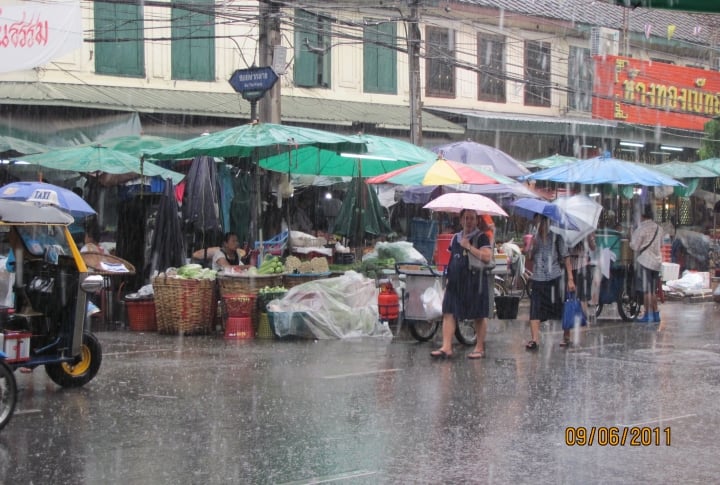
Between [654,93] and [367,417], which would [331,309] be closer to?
[367,417]

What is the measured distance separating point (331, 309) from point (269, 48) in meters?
5.12

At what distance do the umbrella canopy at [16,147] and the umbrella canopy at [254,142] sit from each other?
11.4ft

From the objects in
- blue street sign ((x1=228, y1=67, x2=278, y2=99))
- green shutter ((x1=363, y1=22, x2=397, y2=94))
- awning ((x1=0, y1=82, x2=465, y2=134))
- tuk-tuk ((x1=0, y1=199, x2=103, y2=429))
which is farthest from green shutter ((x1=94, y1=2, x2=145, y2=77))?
tuk-tuk ((x1=0, y1=199, x2=103, y2=429))

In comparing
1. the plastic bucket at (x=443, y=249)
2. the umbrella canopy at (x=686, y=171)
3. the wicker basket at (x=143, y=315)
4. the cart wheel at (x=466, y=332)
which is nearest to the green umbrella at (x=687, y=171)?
the umbrella canopy at (x=686, y=171)

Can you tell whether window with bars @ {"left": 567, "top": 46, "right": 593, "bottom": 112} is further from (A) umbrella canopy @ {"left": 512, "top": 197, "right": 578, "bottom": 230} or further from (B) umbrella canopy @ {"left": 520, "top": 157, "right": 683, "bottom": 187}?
(A) umbrella canopy @ {"left": 512, "top": 197, "right": 578, "bottom": 230}

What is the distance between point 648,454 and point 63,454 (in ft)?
13.5

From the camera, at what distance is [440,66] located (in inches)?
1073

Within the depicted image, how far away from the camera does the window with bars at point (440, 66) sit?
1057 inches

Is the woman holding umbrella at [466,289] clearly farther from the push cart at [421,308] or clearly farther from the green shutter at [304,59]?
the green shutter at [304,59]

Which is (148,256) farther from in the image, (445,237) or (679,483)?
(679,483)

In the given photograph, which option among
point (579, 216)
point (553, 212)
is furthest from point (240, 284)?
point (579, 216)

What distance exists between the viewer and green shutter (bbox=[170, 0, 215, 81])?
74.5 ft
